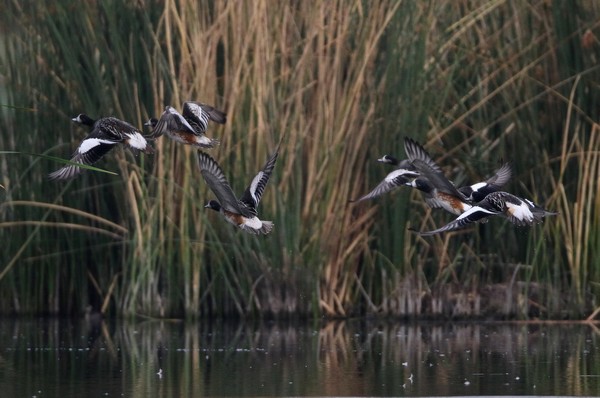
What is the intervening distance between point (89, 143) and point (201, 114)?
1.08 meters

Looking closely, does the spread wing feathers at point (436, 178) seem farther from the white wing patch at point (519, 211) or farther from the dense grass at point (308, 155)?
the dense grass at point (308, 155)

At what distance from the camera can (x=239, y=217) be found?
1123 centimetres

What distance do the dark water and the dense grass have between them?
38 centimetres

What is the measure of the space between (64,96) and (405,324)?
3.73 m

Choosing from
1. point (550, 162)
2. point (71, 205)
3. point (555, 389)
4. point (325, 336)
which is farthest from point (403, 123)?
point (555, 389)

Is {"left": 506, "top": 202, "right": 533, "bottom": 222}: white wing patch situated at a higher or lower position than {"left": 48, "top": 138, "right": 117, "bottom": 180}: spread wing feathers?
lower

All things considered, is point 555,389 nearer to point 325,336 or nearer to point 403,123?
point 325,336

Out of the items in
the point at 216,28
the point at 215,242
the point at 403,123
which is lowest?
the point at 215,242

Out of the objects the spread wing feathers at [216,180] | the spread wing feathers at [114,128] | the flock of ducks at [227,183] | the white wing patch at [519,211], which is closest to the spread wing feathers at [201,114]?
the flock of ducks at [227,183]

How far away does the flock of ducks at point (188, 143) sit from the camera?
10.6 m

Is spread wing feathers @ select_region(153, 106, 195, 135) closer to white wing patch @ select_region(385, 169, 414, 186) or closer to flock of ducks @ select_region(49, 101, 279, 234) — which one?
flock of ducks @ select_region(49, 101, 279, 234)

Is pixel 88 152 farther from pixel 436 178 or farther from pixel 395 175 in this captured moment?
pixel 395 175

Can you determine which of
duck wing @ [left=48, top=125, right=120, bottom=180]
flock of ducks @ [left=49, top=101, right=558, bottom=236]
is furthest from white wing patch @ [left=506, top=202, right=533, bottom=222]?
duck wing @ [left=48, top=125, right=120, bottom=180]

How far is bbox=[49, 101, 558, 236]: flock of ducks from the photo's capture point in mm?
10562
